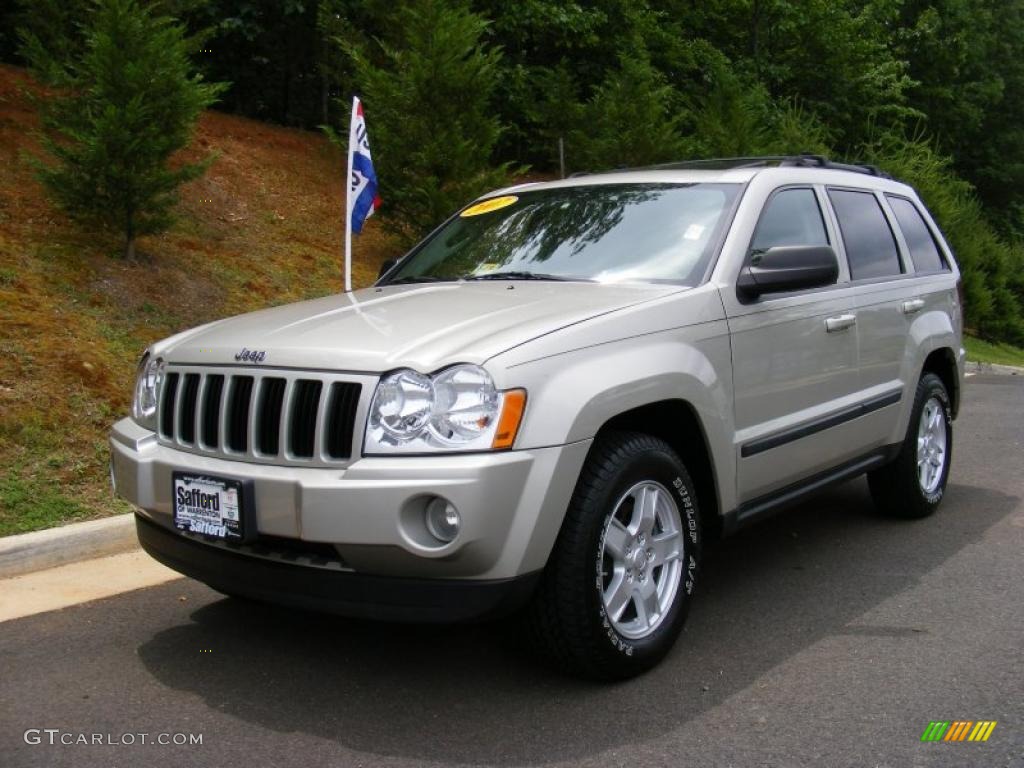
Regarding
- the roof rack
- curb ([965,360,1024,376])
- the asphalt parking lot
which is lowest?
curb ([965,360,1024,376])

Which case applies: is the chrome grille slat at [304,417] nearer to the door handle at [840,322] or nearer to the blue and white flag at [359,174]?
the door handle at [840,322]

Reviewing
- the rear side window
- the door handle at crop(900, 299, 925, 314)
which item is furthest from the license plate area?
the door handle at crop(900, 299, 925, 314)

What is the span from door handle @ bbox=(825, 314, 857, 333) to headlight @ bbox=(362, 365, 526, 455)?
2.00 meters

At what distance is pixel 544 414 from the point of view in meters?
3.31

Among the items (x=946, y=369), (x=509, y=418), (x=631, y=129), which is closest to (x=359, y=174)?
(x=946, y=369)

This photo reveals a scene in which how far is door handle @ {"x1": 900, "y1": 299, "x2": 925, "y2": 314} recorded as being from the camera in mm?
5486

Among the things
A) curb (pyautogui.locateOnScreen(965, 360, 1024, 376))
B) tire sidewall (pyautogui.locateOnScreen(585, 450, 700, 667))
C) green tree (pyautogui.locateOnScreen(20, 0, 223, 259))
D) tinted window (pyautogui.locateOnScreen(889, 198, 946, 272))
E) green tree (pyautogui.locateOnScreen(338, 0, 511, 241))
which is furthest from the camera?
curb (pyautogui.locateOnScreen(965, 360, 1024, 376))

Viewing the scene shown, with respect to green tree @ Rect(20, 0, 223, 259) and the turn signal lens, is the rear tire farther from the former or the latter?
green tree @ Rect(20, 0, 223, 259)

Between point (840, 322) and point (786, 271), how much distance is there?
2.58 feet

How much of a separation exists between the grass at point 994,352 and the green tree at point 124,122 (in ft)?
41.2

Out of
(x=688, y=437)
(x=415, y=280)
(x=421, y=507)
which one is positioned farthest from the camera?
(x=415, y=280)

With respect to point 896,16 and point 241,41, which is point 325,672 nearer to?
point 241,41

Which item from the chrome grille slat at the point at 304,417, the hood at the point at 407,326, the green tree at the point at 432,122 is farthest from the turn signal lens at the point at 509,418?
the green tree at the point at 432,122

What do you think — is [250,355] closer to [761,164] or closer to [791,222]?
[791,222]
